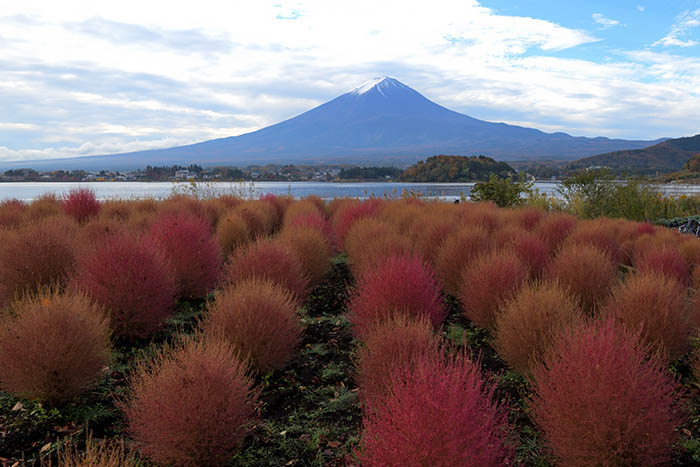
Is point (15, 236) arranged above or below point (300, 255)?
above

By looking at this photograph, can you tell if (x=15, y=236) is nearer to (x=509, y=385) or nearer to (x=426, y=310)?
(x=426, y=310)

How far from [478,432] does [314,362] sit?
2.82 metres

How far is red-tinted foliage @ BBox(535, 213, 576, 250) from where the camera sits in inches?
332

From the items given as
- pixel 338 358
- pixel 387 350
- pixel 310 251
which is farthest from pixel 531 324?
pixel 310 251

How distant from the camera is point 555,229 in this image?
8750 mm

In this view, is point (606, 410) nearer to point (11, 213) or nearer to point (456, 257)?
point (456, 257)

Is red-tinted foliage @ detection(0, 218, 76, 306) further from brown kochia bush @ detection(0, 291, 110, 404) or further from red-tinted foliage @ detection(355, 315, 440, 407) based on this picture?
red-tinted foliage @ detection(355, 315, 440, 407)

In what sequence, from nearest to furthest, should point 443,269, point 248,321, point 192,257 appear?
point 248,321
point 192,257
point 443,269

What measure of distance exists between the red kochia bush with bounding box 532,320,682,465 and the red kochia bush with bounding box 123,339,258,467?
6.35 feet

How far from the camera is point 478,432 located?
1997mm

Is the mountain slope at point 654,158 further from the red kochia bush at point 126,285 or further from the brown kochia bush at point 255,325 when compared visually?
the red kochia bush at point 126,285

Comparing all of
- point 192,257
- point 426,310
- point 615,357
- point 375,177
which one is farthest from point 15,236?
point 375,177

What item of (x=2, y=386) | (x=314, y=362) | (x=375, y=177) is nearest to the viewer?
(x=2, y=386)

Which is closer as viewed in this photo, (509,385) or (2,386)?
(2,386)
